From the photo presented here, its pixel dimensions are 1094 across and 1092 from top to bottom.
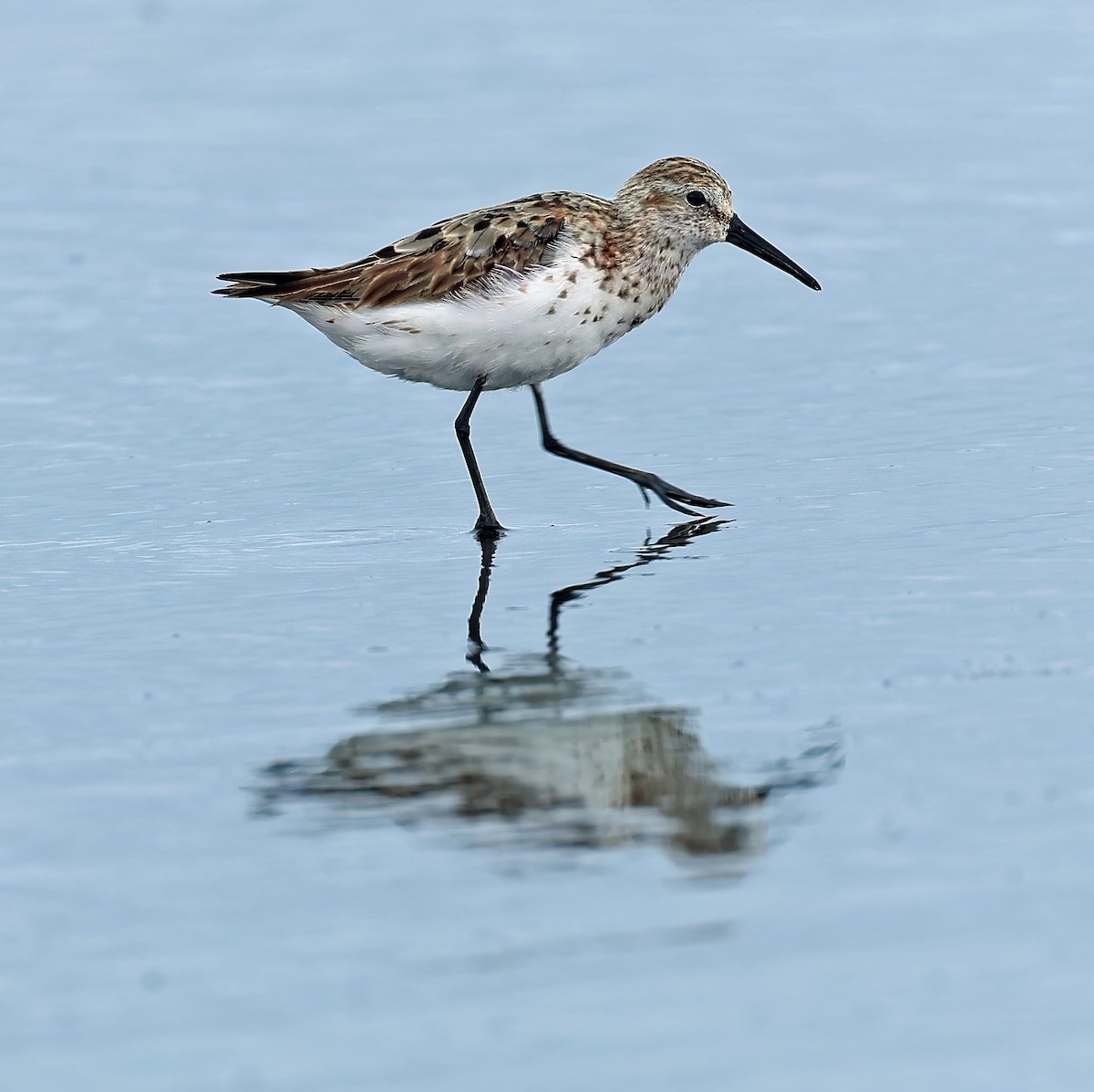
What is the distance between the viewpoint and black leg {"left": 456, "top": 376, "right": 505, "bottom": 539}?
31.5 feet

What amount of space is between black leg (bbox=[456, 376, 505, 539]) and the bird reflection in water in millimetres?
2154

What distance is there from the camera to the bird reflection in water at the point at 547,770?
612 centimetres

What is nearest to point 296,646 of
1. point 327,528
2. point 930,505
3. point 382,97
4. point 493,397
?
point 327,528

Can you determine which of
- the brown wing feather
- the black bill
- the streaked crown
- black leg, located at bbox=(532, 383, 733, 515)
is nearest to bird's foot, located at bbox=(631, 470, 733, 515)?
black leg, located at bbox=(532, 383, 733, 515)

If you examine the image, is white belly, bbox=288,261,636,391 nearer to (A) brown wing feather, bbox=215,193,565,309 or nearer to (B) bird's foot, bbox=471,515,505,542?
(A) brown wing feather, bbox=215,193,565,309

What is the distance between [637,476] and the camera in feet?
32.5

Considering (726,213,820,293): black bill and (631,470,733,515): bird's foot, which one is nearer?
(631,470,733,515): bird's foot

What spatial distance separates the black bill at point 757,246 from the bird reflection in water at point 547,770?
3.87 meters

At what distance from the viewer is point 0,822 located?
6289 mm

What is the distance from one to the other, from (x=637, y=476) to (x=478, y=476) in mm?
762

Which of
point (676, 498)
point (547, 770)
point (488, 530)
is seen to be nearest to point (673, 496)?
point (676, 498)

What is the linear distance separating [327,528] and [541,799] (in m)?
3.59

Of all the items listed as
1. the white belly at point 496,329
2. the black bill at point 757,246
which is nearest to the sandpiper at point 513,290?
the white belly at point 496,329

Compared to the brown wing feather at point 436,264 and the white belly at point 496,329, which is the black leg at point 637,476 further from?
the brown wing feather at point 436,264
